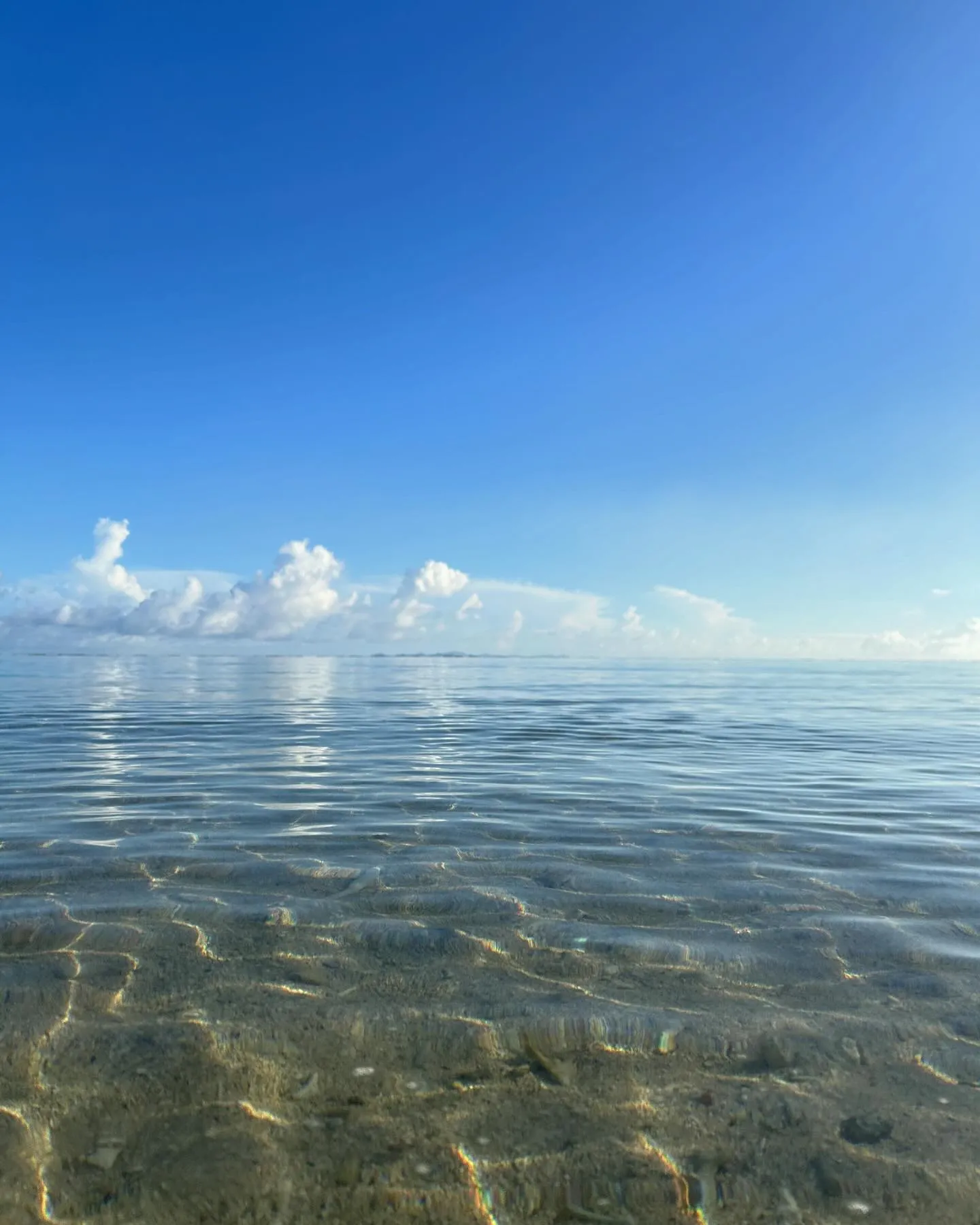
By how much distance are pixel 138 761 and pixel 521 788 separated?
7474mm

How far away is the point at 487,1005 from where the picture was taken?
4699 millimetres

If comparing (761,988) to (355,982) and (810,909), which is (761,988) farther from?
(355,982)

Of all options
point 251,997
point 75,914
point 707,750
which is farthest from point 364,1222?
point 707,750

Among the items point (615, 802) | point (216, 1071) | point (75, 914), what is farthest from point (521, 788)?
point (216, 1071)

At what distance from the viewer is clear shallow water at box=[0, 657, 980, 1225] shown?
3199 mm

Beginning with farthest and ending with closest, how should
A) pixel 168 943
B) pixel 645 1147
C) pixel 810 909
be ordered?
pixel 810 909
pixel 168 943
pixel 645 1147

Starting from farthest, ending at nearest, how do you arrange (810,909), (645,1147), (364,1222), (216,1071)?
(810,909), (216,1071), (645,1147), (364,1222)

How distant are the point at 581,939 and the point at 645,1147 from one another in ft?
8.14

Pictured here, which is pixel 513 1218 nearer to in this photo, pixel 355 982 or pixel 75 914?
pixel 355 982

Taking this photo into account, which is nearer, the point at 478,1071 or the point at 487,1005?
the point at 478,1071

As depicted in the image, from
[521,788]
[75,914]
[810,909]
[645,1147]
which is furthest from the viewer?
[521,788]

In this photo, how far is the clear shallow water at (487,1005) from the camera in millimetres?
3199

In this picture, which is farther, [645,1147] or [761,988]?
[761,988]

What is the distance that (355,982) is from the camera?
5.06 meters
